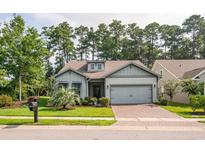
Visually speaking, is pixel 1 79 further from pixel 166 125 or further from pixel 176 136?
pixel 176 136

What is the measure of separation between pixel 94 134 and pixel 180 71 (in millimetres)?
24881

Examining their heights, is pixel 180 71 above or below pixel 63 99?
above

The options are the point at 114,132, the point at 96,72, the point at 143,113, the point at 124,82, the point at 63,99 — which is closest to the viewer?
the point at 114,132

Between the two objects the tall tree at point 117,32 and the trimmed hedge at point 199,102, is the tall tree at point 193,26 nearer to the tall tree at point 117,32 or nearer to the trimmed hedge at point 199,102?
the tall tree at point 117,32

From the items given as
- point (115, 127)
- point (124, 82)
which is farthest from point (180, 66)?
point (115, 127)

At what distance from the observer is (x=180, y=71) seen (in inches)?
1361

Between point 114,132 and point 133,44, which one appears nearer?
point 114,132

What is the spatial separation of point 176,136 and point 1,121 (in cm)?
974

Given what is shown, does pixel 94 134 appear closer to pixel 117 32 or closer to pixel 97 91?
pixel 97 91

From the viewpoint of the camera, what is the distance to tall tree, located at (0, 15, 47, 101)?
30.4m

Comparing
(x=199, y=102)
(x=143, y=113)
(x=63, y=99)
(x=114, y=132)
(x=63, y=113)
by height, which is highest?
(x=63, y=99)

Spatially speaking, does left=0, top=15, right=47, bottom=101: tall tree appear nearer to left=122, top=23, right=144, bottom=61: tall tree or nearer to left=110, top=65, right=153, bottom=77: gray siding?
left=110, top=65, right=153, bottom=77: gray siding

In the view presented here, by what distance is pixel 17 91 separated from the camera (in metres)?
31.9
